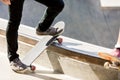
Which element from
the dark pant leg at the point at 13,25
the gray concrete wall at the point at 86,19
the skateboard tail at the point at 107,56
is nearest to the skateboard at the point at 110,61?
the skateboard tail at the point at 107,56

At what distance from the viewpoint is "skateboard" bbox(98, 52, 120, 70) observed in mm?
1809

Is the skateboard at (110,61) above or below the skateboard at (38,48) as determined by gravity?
above

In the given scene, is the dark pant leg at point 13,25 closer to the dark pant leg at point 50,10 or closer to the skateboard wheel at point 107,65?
the dark pant leg at point 50,10

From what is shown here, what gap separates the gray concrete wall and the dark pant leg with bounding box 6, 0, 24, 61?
0.35 metres

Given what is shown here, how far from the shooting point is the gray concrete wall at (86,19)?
89.9 inches

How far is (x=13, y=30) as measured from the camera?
2.07 meters

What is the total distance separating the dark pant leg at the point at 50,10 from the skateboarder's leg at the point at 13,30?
0.14 m

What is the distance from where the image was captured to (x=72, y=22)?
2.47 m

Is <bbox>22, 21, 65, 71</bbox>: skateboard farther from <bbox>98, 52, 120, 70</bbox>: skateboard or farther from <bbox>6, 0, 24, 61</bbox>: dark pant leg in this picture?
<bbox>98, 52, 120, 70</bbox>: skateboard

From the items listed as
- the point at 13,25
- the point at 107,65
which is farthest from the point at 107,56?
the point at 13,25

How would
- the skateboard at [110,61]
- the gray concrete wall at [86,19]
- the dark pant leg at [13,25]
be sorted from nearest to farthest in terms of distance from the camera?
the skateboard at [110,61] → the dark pant leg at [13,25] → the gray concrete wall at [86,19]

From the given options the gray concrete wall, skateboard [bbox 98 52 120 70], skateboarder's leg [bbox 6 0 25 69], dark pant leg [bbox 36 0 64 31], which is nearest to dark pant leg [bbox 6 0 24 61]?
skateboarder's leg [bbox 6 0 25 69]

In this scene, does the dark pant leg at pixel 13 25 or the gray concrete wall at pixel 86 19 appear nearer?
the dark pant leg at pixel 13 25

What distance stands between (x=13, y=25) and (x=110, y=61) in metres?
0.60
